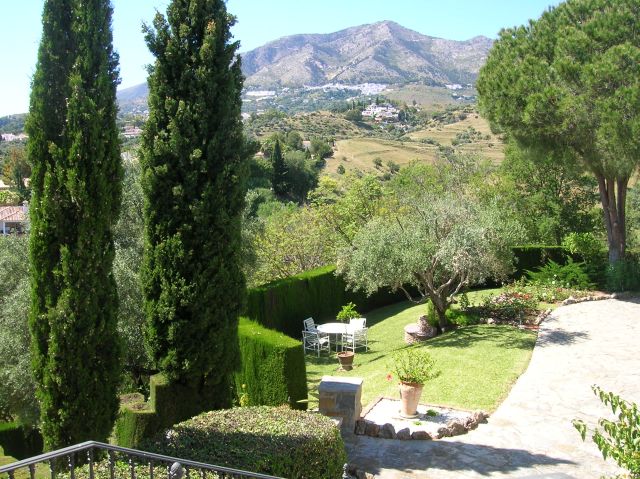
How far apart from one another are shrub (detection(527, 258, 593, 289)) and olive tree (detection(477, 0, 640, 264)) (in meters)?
2.90

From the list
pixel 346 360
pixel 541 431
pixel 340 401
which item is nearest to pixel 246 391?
pixel 340 401

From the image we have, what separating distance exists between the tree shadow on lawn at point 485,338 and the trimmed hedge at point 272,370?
5653 millimetres

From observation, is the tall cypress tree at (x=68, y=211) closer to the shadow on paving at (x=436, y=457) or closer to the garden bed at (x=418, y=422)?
the shadow on paving at (x=436, y=457)

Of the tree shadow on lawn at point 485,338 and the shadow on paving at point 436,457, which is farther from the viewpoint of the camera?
the tree shadow on lawn at point 485,338

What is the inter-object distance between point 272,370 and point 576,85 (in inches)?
530

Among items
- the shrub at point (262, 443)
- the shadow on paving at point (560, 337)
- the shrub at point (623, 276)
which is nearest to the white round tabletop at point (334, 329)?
the shadow on paving at point (560, 337)

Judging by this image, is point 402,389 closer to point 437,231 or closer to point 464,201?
point 437,231

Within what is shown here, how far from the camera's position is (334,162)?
7069 cm

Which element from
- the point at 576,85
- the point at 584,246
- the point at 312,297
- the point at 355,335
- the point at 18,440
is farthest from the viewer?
the point at 584,246

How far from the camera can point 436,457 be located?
7.83 meters

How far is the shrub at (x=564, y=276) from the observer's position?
19781 millimetres

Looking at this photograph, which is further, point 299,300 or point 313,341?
point 299,300

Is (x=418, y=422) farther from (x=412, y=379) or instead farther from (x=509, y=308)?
(x=509, y=308)

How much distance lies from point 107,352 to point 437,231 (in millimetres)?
10851
